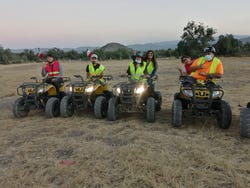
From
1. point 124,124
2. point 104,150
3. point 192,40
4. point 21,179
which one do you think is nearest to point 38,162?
point 21,179

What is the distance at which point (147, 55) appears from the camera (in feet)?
26.4

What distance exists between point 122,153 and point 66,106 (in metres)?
3.12

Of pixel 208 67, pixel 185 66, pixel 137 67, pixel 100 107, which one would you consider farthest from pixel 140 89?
pixel 208 67

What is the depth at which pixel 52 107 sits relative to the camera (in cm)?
754

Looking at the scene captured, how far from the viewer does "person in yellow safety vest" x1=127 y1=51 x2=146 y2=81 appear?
300 inches

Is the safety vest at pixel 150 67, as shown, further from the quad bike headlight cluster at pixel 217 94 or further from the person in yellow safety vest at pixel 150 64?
the quad bike headlight cluster at pixel 217 94

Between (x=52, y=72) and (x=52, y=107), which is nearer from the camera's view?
(x=52, y=107)

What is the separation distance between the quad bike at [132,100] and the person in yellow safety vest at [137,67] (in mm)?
347

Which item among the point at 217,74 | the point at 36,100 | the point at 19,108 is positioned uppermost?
the point at 217,74

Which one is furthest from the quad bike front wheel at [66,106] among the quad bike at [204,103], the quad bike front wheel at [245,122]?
the quad bike front wheel at [245,122]

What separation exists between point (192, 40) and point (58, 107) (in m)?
43.9

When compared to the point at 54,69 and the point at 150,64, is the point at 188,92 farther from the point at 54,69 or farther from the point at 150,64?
the point at 54,69

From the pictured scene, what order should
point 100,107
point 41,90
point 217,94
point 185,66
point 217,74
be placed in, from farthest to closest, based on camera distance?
1. point 41,90
2. point 185,66
3. point 100,107
4. point 217,74
5. point 217,94

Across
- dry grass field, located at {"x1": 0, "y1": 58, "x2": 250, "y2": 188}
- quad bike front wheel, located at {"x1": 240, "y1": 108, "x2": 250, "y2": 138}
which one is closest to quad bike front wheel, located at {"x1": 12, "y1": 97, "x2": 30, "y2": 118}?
dry grass field, located at {"x1": 0, "y1": 58, "x2": 250, "y2": 188}
